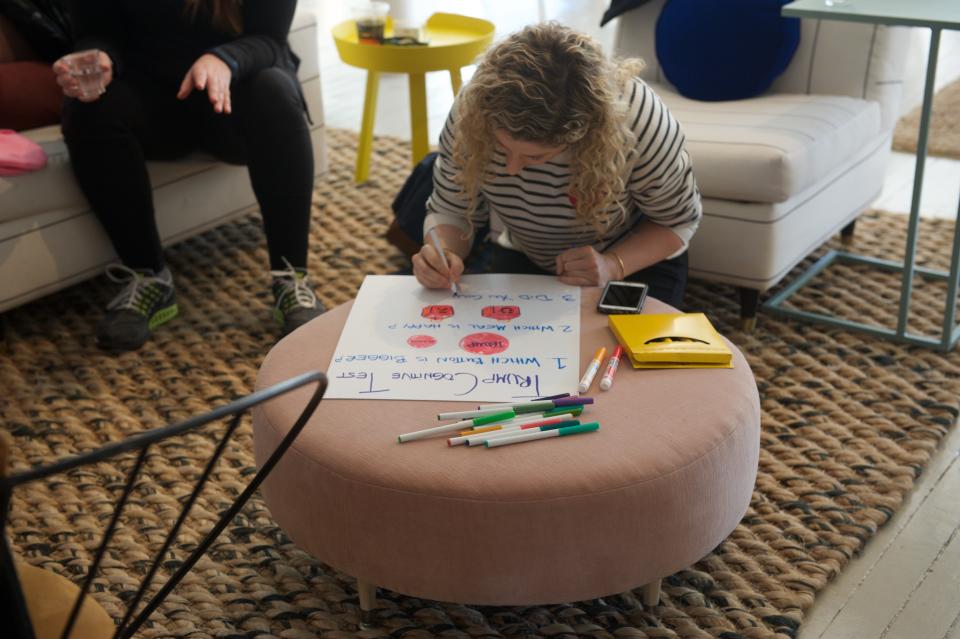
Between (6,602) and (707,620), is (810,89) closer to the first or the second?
(707,620)

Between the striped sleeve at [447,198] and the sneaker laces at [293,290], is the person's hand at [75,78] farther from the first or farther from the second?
the striped sleeve at [447,198]

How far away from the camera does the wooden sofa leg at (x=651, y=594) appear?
1.25m

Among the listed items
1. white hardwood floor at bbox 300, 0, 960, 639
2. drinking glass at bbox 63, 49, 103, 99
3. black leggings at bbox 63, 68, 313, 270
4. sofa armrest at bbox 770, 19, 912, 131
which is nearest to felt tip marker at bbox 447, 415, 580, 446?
white hardwood floor at bbox 300, 0, 960, 639

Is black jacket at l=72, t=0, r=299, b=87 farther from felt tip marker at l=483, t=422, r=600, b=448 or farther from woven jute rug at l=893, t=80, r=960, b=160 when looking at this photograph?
woven jute rug at l=893, t=80, r=960, b=160

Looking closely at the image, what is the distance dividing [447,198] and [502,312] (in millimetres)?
257

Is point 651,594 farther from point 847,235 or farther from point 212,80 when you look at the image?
point 847,235

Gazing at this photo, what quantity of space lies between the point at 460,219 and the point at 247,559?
563mm

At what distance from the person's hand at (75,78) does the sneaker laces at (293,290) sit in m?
0.44

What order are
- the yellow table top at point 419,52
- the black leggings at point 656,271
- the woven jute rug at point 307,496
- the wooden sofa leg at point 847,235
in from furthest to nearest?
the yellow table top at point 419,52 < the wooden sofa leg at point 847,235 < the black leggings at point 656,271 < the woven jute rug at point 307,496

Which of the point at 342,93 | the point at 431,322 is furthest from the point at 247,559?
the point at 342,93

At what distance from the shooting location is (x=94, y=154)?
1.87m

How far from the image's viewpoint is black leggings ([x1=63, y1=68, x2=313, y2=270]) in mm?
1876

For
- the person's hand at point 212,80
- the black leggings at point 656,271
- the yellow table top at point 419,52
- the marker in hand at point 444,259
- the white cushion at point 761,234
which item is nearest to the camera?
the marker in hand at point 444,259

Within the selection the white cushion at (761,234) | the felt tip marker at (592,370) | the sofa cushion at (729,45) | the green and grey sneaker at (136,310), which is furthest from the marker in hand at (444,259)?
the sofa cushion at (729,45)
